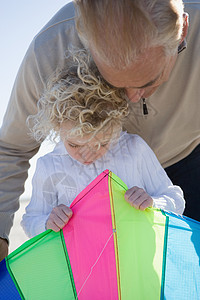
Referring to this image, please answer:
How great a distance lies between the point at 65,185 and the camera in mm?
2172

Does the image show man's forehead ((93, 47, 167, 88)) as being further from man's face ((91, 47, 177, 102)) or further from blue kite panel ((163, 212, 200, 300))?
blue kite panel ((163, 212, 200, 300))

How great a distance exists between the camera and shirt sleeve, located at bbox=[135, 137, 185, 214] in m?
2.12

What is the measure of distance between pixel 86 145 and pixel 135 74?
0.41 m

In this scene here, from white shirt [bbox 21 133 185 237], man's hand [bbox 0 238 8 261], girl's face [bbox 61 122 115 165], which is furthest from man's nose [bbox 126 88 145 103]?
man's hand [bbox 0 238 8 261]

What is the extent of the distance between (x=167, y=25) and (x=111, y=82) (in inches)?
11.9

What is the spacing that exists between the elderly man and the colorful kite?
330mm

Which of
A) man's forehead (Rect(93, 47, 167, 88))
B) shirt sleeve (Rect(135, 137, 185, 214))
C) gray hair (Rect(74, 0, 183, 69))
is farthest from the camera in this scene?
shirt sleeve (Rect(135, 137, 185, 214))

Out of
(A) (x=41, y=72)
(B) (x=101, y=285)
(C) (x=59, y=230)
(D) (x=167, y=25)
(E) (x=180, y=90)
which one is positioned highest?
(D) (x=167, y=25)

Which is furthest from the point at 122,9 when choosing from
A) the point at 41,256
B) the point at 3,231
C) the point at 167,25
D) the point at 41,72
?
the point at 3,231

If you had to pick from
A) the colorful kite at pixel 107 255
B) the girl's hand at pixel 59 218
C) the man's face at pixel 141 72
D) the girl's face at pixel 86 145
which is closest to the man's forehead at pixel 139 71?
the man's face at pixel 141 72

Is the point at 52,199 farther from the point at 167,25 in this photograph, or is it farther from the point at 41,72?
the point at 167,25

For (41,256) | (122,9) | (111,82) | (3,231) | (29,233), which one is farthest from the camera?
(3,231)

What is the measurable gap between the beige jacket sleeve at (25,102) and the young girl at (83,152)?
0.08 m

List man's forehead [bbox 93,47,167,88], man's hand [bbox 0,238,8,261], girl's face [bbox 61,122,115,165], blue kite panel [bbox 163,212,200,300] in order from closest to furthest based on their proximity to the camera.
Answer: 1. man's forehead [bbox 93,47,167,88]
2. blue kite panel [bbox 163,212,200,300]
3. girl's face [bbox 61,122,115,165]
4. man's hand [bbox 0,238,8,261]
